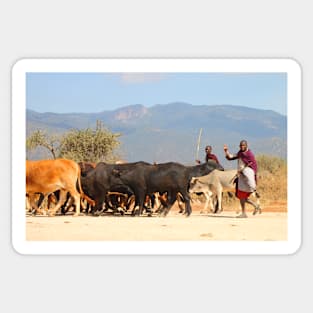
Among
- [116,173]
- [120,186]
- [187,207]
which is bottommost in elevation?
[187,207]

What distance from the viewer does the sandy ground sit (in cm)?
1056

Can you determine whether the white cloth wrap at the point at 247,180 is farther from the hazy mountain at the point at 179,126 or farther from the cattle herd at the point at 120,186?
the hazy mountain at the point at 179,126

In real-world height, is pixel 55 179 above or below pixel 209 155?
below

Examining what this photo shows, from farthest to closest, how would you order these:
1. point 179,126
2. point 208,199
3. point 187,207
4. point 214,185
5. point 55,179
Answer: point 208,199
point 55,179
point 214,185
point 187,207
point 179,126

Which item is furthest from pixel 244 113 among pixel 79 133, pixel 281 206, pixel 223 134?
pixel 79 133

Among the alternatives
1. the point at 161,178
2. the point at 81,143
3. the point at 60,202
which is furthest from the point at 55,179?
the point at 161,178

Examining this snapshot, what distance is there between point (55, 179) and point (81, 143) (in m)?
0.65

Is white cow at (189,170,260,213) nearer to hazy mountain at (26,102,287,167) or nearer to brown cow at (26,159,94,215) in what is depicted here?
hazy mountain at (26,102,287,167)

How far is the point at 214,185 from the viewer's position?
1148 cm

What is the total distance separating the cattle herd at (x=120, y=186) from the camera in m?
11.3

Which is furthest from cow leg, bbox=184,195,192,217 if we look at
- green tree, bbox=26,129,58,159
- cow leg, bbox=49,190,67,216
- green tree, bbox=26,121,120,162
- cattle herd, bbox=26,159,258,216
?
green tree, bbox=26,129,58,159

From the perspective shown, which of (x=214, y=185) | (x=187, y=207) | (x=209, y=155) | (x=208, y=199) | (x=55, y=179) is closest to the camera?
(x=209, y=155)

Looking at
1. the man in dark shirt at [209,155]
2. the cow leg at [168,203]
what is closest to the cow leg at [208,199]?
the cow leg at [168,203]

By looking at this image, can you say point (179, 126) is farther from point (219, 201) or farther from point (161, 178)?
point (219, 201)
